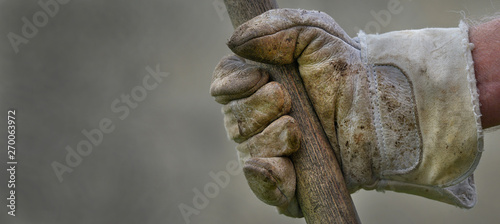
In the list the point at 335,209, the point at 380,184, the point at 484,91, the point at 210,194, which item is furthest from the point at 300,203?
the point at 210,194

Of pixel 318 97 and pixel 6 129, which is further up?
pixel 6 129

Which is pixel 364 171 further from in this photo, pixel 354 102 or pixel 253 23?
pixel 253 23

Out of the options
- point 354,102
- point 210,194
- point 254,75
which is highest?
point 254,75
